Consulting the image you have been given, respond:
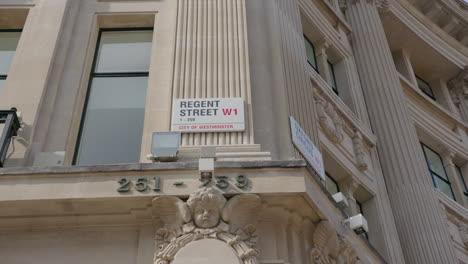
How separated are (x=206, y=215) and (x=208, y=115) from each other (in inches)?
88.0

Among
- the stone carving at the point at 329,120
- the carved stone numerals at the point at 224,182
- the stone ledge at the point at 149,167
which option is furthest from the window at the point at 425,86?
the carved stone numerals at the point at 224,182

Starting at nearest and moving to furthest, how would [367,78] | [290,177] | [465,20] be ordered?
1. [290,177]
2. [367,78]
3. [465,20]

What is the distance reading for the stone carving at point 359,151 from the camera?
54.6 ft

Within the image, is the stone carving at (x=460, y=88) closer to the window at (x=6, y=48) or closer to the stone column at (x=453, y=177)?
the stone column at (x=453, y=177)

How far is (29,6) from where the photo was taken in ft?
44.9

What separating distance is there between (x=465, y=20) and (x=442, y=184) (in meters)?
11.1

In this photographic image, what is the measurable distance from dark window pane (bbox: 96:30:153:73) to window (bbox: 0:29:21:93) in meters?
1.89

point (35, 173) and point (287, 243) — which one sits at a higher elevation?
point (35, 173)

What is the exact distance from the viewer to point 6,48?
44.2 feet

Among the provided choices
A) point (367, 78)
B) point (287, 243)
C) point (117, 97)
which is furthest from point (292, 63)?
point (367, 78)

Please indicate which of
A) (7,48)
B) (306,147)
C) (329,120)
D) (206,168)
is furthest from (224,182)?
(329,120)

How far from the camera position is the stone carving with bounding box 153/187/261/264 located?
29.8 ft

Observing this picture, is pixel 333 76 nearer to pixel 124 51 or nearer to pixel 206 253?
pixel 124 51

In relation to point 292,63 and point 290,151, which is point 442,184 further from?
point 290,151
